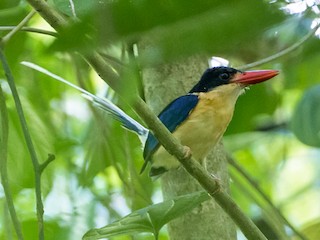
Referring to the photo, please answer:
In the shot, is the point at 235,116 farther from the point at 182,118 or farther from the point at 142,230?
the point at 142,230

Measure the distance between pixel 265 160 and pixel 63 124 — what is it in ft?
3.21

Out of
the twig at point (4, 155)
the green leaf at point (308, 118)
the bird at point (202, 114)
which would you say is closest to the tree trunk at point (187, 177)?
the bird at point (202, 114)

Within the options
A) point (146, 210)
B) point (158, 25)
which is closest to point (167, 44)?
point (158, 25)

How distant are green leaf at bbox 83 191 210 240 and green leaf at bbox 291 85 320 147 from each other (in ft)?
1.01

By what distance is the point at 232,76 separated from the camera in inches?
66.1

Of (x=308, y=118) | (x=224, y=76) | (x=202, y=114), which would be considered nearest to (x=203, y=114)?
(x=202, y=114)

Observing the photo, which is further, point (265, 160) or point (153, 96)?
point (265, 160)

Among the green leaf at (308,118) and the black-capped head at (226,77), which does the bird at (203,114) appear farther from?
the green leaf at (308,118)

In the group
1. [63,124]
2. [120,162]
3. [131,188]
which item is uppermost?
[63,124]

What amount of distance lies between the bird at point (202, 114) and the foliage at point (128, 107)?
0.05m

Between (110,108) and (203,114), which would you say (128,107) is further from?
(203,114)

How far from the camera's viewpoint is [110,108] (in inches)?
37.8

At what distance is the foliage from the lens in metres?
0.18

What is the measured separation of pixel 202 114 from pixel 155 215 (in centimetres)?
90
